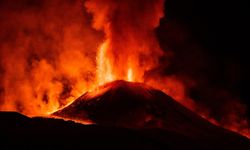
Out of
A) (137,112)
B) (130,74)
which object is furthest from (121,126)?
(130,74)

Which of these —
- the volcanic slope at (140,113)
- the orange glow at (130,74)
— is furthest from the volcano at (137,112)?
the orange glow at (130,74)

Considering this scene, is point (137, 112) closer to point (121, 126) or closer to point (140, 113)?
point (140, 113)

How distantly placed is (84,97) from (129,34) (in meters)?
9.88

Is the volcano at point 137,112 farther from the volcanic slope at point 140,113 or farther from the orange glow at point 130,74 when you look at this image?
A: the orange glow at point 130,74

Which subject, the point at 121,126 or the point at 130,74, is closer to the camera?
the point at 121,126

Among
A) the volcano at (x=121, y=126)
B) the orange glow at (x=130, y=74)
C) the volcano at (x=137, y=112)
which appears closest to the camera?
the volcano at (x=121, y=126)

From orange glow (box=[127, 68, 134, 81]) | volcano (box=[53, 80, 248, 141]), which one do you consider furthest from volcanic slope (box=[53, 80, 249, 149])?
orange glow (box=[127, 68, 134, 81])

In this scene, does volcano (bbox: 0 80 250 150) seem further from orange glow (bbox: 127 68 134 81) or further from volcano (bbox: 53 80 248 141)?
orange glow (bbox: 127 68 134 81)

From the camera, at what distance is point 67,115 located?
156 ft

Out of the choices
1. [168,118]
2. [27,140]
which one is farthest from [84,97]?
[27,140]

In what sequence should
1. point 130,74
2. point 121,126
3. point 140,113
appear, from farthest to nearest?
point 130,74 < point 140,113 < point 121,126

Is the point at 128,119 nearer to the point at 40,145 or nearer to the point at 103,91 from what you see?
the point at 103,91

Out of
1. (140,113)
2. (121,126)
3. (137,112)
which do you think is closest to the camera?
(121,126)

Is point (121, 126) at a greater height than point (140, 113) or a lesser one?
lesser
